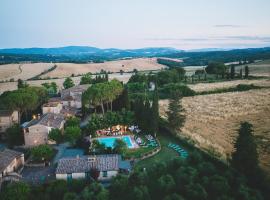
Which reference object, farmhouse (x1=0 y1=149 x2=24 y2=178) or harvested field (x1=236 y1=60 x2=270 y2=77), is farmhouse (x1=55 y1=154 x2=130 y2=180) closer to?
farmhouse (x1=0 y1=149 x2=24 y2=178)

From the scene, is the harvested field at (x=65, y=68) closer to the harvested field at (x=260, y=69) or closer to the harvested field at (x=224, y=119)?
the harvested field at (x=260, y=69)

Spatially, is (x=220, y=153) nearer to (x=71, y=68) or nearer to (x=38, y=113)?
(x=38, y=113)

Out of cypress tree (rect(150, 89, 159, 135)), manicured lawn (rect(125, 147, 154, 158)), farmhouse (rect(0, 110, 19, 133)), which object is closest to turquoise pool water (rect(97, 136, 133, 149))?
manicured lawn (rect(125, 147, 154, 158))

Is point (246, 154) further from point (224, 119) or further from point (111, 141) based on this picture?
point (224, 119)

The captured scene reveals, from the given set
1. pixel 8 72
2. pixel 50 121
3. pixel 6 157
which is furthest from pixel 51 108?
pixel 8 72

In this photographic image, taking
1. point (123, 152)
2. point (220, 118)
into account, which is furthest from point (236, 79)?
point (123, 152)

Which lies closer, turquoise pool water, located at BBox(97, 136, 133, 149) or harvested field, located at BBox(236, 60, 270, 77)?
turquoise pool water, located at BBox(97, 136, 133, 149)
